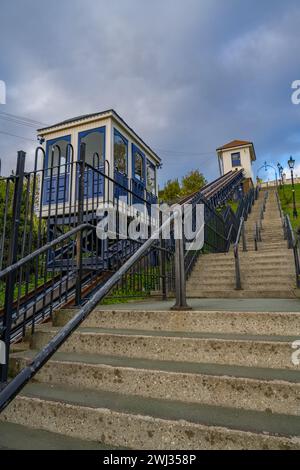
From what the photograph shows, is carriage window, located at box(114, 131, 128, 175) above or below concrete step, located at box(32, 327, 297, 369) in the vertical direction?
above

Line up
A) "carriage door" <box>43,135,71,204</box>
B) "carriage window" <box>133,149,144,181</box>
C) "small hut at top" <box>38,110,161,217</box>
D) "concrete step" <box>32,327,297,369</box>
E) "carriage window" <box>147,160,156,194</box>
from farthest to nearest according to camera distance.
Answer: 1. "carriage window" <box>147,160,156,194</box>
2. "carriage window" <box>133,149,144,181</box>
3. "small hut at top" <box>38,110,161,217</box>
4. "carriage door" <box>43,135,71,204</box>
5. "concrete step" <box>32,327,297,369</box>

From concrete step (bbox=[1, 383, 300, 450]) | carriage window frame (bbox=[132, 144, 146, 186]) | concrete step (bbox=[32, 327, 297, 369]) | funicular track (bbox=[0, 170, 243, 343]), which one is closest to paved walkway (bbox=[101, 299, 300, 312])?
funicular track (bbox=[0, 170, 243, 343])

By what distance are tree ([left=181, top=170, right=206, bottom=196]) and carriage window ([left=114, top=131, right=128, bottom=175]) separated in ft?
67.1

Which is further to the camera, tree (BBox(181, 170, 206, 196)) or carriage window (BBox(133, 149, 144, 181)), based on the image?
tree (BBox(181, 170, 206, 196))

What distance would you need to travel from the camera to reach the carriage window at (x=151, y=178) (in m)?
12.6

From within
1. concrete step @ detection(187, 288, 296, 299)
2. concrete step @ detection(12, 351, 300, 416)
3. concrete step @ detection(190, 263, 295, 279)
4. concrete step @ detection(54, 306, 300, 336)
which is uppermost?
concrete step @ detection(190, 263, 295, 279)

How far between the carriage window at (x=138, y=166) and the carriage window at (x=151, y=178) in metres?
0.68

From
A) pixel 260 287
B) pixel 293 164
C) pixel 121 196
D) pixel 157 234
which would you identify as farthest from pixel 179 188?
pixel 157 234

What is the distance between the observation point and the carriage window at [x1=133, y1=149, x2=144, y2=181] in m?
11.4

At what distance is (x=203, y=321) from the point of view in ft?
8.32

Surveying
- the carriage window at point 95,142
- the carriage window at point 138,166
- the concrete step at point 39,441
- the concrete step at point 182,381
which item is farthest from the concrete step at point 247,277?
the carriage window at point 138,166

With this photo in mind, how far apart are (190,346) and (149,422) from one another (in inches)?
27.7

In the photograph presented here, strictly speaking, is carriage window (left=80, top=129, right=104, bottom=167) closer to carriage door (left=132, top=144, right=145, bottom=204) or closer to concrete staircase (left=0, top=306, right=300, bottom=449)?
carriage door (left=132, top=144, right=145, bottom=204)
